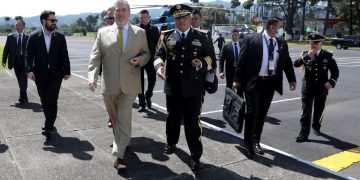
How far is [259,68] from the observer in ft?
18.2

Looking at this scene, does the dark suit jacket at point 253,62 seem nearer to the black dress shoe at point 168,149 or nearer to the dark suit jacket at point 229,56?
the black dress shoe at point 168,149

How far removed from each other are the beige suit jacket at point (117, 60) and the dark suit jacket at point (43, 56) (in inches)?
59.3

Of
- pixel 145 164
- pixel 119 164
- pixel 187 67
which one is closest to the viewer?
pixel 119 164

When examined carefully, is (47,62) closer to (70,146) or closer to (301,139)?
(70,146)

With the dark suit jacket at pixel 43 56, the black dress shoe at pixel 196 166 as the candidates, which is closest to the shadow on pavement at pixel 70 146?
the dark suit jacket at pixel 43 56

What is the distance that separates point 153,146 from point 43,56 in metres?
2.33

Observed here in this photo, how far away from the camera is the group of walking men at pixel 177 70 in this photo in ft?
16.1

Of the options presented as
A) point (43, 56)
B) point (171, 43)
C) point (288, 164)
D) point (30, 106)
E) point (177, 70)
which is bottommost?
point (288, 164)

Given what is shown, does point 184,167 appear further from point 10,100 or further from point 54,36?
point 10,100

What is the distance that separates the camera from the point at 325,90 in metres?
6.68

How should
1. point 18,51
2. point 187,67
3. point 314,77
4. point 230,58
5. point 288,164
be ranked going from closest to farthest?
point 187,67 < point 288,164 < point 314,77 < point 230,58 < point 18,51

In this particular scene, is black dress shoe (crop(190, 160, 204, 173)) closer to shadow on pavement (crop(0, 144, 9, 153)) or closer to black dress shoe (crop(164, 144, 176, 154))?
black dress shoe (crop(164, 144, 176, 154))

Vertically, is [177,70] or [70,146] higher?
[177,70]

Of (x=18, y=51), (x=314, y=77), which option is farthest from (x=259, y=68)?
(x=18, y=51)
